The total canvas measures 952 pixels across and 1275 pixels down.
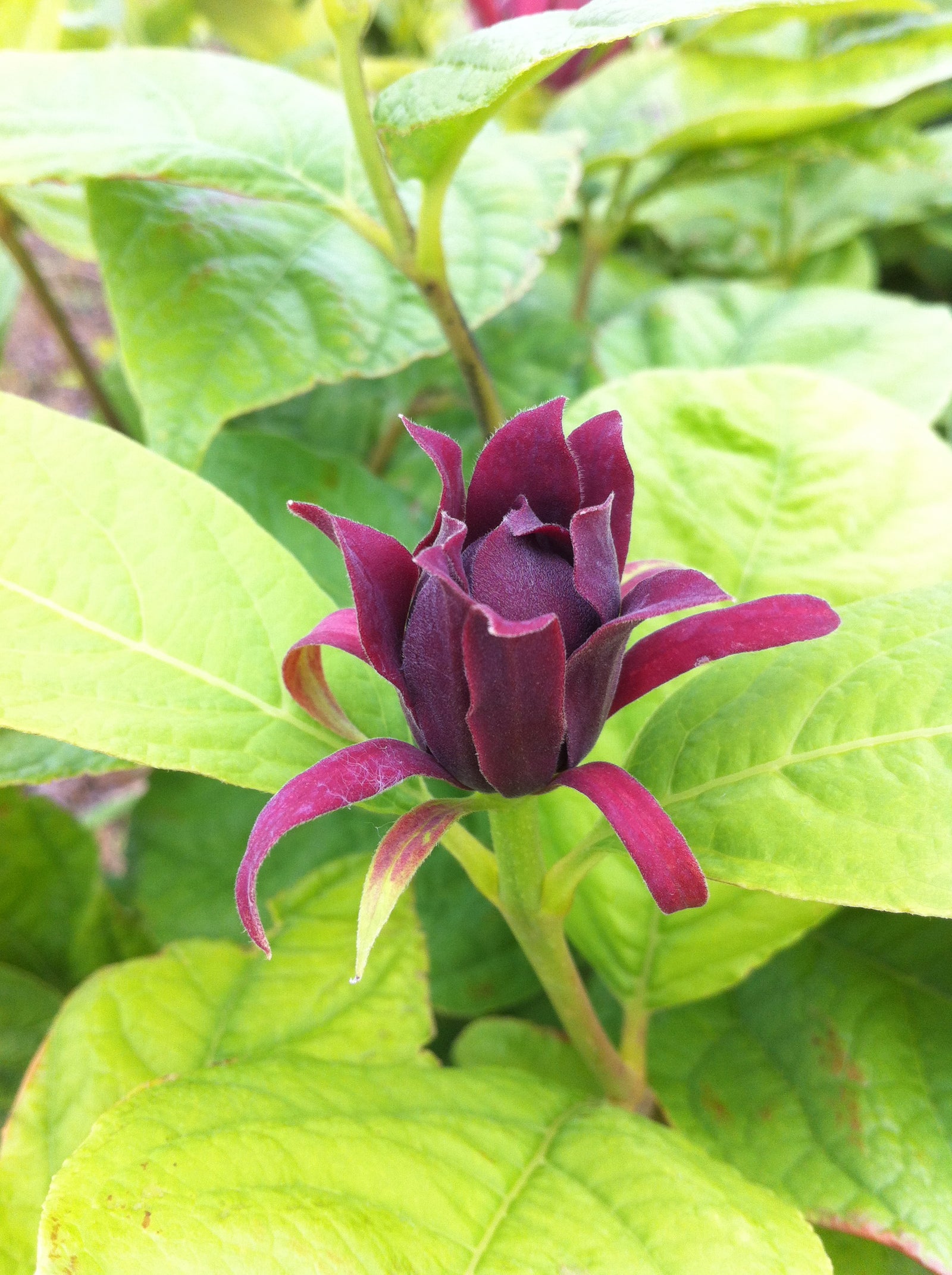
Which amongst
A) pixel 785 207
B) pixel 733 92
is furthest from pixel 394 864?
pixel 785 207

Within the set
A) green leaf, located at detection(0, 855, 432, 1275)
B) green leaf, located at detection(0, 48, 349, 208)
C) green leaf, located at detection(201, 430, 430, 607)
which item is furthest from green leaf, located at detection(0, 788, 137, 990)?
green leaf, located at detection(0, 48, 349, 208)

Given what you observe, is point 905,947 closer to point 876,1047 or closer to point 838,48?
point 876,1047

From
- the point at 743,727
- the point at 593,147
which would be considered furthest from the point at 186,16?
the point at 743,727

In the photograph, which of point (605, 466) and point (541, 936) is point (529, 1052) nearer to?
point (541, 936)

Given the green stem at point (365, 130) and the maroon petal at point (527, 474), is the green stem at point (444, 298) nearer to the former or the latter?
the green stem at point (365, 130)

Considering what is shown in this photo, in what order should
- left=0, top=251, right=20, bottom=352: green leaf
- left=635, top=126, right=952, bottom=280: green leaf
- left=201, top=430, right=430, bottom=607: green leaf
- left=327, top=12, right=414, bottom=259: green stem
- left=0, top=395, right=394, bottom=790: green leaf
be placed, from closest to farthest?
left=0, top=395, right=394, bottom=790: green leaf → left=327, top=12, right=414, bottom=259: green stem → left=201, top=430, right=430, bottom=607: green leaf → left=0, top=251, right=20, bottom=352: green leaf → left=635, top=126, right=952, bottom=280: green leaf

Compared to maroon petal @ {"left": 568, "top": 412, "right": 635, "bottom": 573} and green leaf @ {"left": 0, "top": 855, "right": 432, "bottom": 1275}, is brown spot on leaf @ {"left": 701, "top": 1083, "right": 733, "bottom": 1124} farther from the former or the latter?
maroon petal @ {"left": 568, "top": 412, "right": 635, "bottom": 573}
